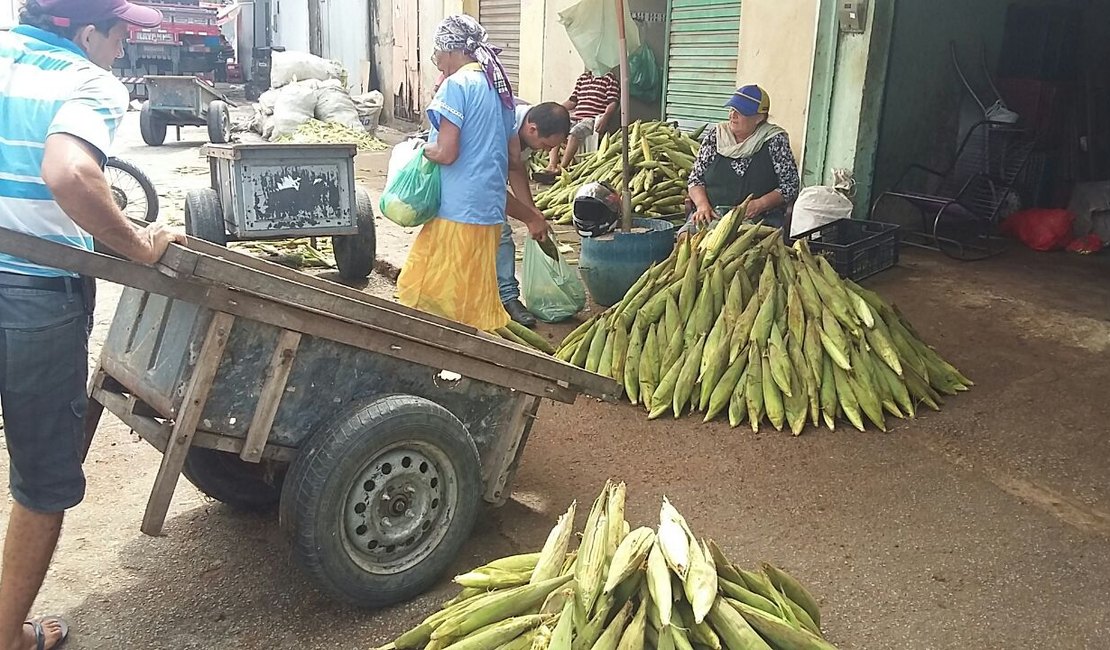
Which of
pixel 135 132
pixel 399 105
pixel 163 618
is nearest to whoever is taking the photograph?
pixel 163 618

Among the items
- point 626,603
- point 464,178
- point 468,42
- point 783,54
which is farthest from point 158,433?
point 783,54

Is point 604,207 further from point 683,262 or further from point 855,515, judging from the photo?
point 855,515

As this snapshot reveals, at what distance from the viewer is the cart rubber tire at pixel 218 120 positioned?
13289 mm

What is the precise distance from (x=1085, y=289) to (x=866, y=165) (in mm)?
1844

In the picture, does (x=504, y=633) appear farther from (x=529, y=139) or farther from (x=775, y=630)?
(x=529, y=139)

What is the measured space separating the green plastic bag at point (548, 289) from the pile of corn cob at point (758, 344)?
1006mm

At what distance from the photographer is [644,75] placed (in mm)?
10938

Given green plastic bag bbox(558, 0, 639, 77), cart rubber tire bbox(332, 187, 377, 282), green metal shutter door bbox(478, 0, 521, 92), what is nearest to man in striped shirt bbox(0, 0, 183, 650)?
cart rubber tire bbox(332, 187, 377, 282)

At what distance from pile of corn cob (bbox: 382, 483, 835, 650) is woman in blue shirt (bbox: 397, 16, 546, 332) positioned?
232cm

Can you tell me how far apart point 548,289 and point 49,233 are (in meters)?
3.83

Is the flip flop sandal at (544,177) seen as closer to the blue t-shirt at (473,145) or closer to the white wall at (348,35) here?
the blue t-shirt at (473,145)

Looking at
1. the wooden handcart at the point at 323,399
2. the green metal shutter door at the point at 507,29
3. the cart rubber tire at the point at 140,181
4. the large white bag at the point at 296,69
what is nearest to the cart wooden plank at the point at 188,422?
the wooden handcart at the point at 323,399

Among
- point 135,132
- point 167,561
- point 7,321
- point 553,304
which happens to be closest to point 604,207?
point 553,304

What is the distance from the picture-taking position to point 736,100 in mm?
5719
